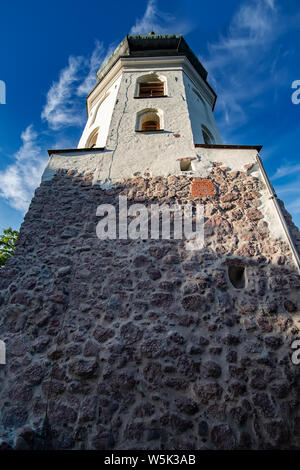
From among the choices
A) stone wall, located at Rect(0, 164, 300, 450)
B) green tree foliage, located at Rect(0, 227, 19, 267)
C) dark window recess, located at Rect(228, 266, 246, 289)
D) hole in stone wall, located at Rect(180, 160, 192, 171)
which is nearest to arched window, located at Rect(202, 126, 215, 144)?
hole in stone wall, located at Rect(180, 160, 192, 171)

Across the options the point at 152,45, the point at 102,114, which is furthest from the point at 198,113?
the point at 152,45

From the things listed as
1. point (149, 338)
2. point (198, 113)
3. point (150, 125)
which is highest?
point (198, 113)

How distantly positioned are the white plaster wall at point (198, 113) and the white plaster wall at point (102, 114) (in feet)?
7.14

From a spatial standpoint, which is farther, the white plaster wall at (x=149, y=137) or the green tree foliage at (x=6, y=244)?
the green tree foliage at (x=6, y=244)

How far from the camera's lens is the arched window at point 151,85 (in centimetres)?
754

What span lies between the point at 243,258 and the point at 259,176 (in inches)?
75.2

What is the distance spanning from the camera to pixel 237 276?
11.0ft

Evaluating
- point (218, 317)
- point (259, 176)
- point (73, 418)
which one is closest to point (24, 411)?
point (73, 418)

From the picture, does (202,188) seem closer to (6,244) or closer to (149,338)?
(149,338)

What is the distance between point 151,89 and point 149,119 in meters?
1.79

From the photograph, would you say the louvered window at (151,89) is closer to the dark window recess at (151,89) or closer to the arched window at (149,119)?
the dark window recess at (151,89)

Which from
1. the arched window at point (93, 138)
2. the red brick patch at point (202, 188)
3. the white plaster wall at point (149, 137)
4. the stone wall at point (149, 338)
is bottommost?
the stone wall at point (149, 338)

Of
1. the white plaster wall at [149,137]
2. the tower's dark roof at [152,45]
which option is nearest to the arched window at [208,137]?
the white plaster wall at [149,137]
